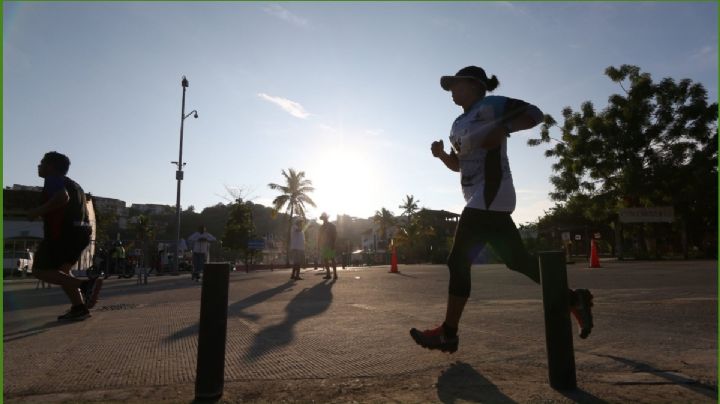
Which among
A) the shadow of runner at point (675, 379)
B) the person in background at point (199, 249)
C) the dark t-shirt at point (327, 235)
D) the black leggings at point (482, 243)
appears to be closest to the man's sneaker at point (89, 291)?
the black leggings at point (482, 243)

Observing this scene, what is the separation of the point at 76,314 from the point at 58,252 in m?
0.73

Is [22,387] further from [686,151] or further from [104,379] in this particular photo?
[686,151]

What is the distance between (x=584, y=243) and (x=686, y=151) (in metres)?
30.5

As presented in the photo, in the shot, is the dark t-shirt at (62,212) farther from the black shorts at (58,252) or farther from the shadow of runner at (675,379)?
the shadow of runner at (675,379)

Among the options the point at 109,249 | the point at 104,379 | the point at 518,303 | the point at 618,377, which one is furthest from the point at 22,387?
the point at 109,249

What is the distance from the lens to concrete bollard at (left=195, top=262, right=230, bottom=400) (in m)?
2.09

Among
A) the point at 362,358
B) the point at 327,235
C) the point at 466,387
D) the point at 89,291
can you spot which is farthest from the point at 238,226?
the point at 466,387

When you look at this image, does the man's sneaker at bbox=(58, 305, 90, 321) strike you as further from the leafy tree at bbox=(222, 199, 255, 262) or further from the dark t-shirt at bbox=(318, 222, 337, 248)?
the leafy tree at bbox=(222, 199, 255, 262)

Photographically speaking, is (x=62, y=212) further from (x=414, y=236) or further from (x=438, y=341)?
(x=414, y=236)

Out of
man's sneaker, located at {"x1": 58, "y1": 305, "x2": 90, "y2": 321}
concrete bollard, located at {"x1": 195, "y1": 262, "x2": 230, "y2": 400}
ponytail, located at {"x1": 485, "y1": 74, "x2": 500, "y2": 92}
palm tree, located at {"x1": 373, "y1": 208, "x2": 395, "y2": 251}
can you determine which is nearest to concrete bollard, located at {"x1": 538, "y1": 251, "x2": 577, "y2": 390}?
ponytail, located at {"x1": 485, "y1": 74, "x2": 500, "y2": 92}

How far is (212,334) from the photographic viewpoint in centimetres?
211

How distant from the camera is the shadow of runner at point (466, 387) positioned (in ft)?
6.80

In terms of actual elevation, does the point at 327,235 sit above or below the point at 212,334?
above

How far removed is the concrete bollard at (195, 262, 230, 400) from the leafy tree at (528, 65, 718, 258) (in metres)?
30.2
